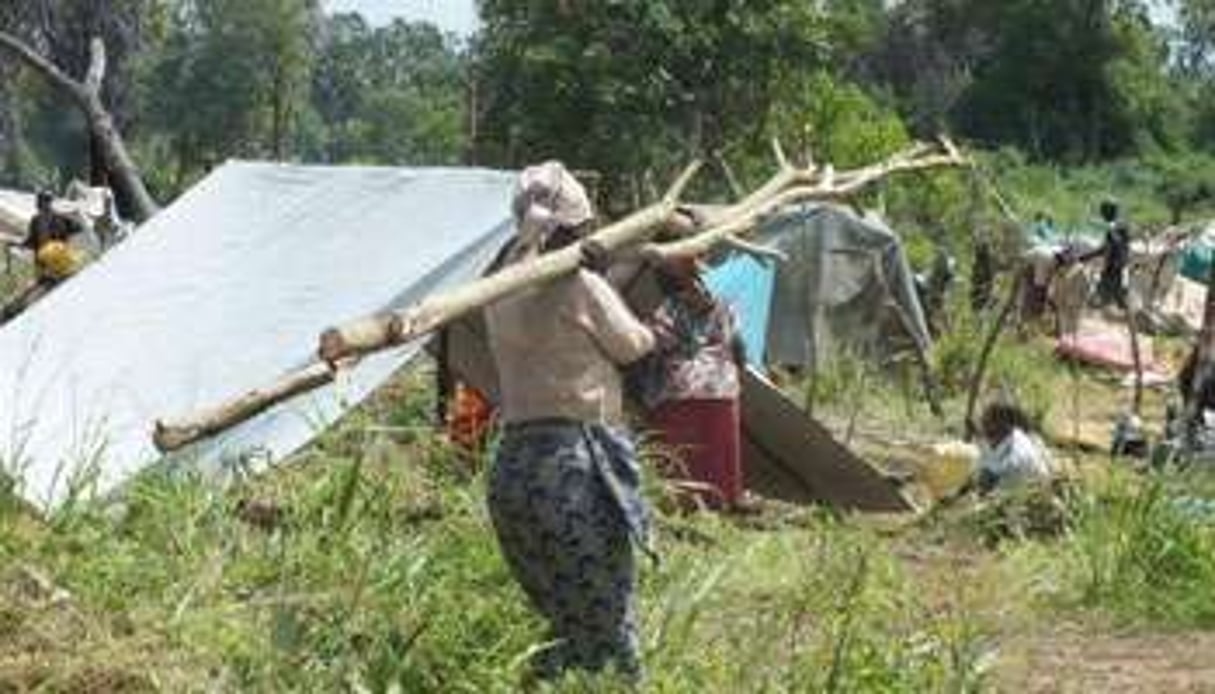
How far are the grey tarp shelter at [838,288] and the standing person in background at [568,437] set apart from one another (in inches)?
327

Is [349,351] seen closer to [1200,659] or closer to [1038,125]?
[1200,659]

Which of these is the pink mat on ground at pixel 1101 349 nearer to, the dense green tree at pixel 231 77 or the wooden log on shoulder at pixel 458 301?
the wooden log on shoulder at pixel 458 301

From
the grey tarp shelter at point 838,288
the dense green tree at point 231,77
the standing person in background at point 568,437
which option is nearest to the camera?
the standing person in background at point 568,437

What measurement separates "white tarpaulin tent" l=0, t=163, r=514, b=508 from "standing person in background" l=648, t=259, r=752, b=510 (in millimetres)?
741

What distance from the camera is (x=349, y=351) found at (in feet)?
11.5

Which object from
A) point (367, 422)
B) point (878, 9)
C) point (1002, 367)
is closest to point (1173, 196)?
point (878, 9)

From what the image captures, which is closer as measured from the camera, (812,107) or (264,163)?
(264,163)

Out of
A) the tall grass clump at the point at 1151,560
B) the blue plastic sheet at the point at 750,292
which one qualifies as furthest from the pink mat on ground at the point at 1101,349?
the tall grass clump at the point at 1151,560

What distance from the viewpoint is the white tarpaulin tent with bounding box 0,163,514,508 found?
7.32 m

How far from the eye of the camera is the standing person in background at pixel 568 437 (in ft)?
14.7

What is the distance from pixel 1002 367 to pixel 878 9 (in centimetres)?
3082

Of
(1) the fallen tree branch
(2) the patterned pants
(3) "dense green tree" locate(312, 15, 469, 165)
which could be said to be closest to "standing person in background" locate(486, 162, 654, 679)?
(2) the patterned pants

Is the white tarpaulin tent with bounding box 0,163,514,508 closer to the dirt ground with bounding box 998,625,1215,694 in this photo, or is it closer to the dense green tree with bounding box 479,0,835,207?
the dirt ground with bounding box 998,625,1215,694

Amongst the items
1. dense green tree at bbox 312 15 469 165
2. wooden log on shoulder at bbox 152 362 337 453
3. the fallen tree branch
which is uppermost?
the fallen tree branch
